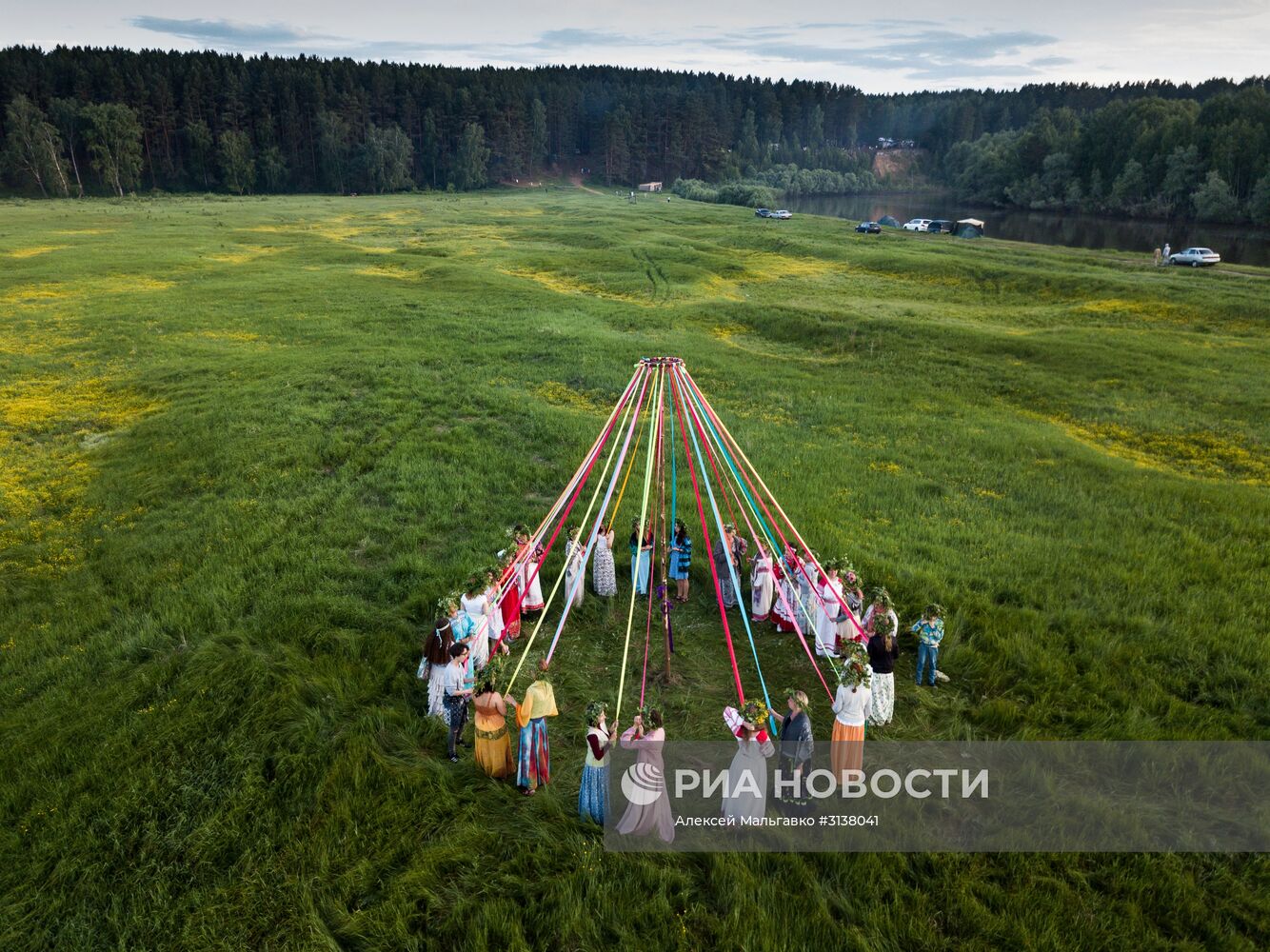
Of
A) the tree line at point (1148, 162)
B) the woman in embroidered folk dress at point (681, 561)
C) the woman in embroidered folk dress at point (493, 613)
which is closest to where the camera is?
the woman in embroidered folk dress at point (493, 613)

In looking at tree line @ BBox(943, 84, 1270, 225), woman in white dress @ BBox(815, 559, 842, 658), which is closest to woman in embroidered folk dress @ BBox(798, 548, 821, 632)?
woman in white dress @ BBox(815, 559, 842, 658)

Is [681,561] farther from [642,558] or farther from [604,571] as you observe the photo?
[604,571]

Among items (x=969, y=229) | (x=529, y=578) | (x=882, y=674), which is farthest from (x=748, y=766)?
(x=969, y=229)

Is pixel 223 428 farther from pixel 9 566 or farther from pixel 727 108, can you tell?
pixel 727 108

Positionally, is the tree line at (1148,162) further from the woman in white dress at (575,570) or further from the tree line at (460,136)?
the woman in white dress at (575,570)

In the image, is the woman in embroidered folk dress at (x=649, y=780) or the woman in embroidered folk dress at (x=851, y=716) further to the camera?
the woman in embroidered folk dress at (x=851, y=716)

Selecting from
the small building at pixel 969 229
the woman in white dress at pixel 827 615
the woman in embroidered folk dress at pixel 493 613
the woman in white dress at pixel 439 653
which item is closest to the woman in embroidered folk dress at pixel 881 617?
the woman in white dress at pixel 827 615
